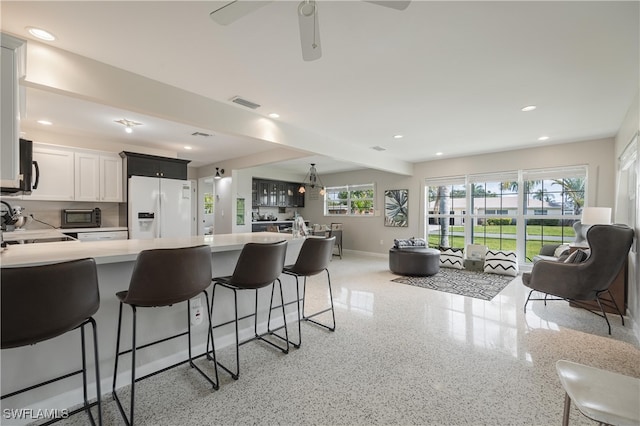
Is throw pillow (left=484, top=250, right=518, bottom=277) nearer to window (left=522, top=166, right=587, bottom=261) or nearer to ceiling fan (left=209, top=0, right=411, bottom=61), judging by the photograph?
window (left=522, top=166, right=587, bottom=261)

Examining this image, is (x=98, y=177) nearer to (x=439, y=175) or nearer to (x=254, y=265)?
(x=254, y=265)

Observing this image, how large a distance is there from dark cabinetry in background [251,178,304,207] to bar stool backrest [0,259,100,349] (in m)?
6.70

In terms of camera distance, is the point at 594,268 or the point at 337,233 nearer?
the point at 594,268

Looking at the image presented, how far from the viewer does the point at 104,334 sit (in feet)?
6.04

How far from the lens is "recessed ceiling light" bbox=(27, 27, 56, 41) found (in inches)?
78.0

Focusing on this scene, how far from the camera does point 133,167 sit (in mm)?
4938

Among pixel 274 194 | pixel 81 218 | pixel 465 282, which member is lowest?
pixel 465 282

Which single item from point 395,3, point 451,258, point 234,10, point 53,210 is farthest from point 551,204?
point 53,210

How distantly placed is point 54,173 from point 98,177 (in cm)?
55

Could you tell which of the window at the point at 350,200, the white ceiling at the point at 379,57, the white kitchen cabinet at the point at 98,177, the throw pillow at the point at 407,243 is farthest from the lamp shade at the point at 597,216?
the white kitchen cabinet at the point at 98,177

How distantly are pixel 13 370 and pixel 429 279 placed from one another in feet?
16.8

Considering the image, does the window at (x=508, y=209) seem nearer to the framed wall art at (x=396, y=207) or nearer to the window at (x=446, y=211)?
the window at (x=446, y=211)

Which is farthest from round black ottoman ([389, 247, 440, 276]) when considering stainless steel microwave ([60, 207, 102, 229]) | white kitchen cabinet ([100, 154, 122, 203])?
stainless steel microwave ([60, 207, 102, 229])

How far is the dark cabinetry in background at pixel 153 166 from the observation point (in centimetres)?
491
